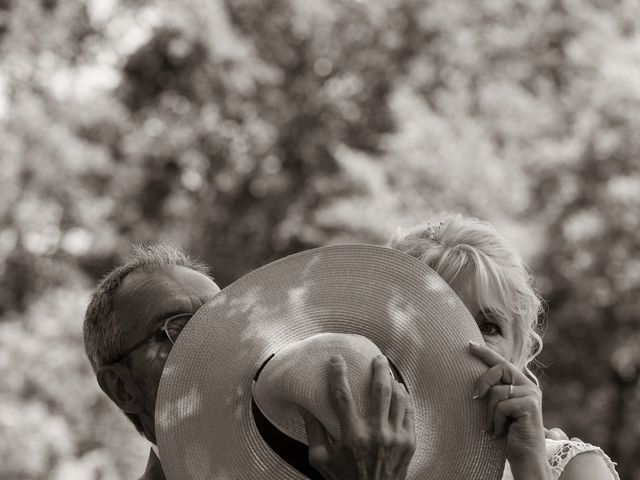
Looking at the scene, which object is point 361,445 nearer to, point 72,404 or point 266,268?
point 266,268

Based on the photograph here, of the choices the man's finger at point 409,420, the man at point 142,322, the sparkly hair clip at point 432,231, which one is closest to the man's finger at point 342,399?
the man's finger at point 409,420

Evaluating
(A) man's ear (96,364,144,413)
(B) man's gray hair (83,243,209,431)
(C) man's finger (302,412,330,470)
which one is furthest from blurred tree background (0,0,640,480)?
(C) man's finger (302,412,330,470)

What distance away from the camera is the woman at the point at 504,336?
2.22 meters

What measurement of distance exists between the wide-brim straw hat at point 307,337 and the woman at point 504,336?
0.05 meters

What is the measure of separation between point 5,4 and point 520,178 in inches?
347

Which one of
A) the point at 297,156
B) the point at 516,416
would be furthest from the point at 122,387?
the point at 297,156

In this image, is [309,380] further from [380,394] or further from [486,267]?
[486,267]

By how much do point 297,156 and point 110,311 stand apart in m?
14.1

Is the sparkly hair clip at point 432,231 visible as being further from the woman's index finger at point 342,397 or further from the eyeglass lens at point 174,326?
the woman's index finger at point 342,397

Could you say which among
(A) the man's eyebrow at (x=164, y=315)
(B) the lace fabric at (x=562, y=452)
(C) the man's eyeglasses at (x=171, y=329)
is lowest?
(B) the lace fabric at (x=562, y=452)

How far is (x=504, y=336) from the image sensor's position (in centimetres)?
274

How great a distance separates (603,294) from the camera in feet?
44.9

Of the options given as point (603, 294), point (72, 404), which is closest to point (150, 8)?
point (72, 404)

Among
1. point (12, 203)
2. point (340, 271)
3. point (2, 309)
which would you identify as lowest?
point (2, 309)
